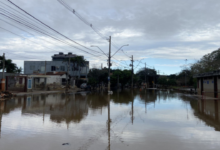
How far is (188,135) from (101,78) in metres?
46.9

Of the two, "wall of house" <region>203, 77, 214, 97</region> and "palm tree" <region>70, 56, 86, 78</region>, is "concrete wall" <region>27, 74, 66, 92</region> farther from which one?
"wall of house" <region>203, 77, 214, 97</region>

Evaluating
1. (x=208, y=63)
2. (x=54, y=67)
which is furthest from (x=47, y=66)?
(x=208, y=63)

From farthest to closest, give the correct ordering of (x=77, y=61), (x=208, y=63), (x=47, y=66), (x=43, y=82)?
(x=47, y=66)
(x=77, y=61)
(x=208, y=63)
(x=43, y=82)

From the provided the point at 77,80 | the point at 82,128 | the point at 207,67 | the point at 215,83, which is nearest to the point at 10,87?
the point at 77,80

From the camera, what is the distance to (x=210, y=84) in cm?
2923

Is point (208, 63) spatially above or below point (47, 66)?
below

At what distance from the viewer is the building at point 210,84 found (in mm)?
26453

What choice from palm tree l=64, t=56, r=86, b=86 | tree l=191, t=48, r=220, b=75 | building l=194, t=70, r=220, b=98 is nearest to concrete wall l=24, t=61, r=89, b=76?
palm tree l=64, t=56, r=86, b=86

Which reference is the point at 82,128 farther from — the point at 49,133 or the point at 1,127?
the point at 1,127

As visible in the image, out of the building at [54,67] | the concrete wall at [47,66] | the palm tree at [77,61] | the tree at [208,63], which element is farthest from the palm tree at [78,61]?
the tree at [208,63]

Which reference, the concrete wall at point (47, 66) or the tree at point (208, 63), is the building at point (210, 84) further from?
the concrete wall at point (47, 66)

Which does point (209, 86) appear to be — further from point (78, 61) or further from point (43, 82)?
point (78, 61)

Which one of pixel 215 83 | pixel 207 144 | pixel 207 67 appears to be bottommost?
pixel 207 144

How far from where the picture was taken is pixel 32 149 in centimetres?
666
